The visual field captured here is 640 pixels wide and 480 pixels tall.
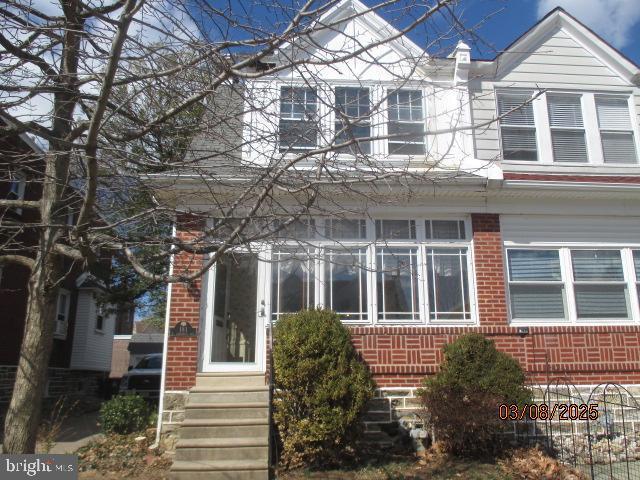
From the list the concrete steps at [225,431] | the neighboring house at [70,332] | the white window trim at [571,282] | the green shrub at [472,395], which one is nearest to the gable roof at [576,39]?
the white window trim at [571,282]

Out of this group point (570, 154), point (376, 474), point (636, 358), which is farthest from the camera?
point (570, 154)

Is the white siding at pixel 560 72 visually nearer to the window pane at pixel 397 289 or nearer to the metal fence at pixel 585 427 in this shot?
the window pane at pixel 397 289

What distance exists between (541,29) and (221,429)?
8693 millimetres

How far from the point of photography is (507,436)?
736 centimetres

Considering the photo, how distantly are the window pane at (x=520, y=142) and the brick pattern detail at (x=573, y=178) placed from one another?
1.95ft

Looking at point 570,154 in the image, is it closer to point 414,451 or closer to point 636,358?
point 636,358

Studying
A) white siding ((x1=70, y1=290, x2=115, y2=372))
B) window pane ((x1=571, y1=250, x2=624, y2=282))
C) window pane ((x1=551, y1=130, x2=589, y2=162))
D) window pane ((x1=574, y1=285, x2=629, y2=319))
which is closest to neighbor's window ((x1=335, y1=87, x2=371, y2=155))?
window pane ((x1=551, y1=130, x2=589, y2=162))

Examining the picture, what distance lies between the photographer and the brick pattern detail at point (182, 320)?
7770 millimetres

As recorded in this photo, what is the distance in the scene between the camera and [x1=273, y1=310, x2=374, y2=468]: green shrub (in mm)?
6473

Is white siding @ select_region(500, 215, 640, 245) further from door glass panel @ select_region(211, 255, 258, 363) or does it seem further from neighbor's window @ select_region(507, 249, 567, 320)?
door glass panel @ select_region(211, 255, 258, 363)

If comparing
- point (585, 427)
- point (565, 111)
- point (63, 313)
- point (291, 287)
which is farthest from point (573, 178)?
point (63, 313)

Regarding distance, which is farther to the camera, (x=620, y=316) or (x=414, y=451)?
(x=620, y=316)

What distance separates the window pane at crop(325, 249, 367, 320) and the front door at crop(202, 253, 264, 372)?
1.06 meters

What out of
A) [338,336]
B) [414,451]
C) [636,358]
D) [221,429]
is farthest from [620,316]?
[221,429]
